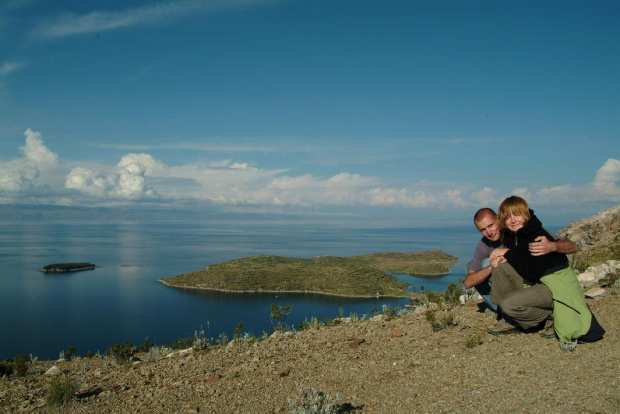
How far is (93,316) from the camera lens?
68.2 metres

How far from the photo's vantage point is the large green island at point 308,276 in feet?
288

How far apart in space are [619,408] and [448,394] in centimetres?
152

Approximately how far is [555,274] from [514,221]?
850 millimetres

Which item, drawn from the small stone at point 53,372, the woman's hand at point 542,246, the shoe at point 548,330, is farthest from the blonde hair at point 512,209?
the small stone at point 53,372

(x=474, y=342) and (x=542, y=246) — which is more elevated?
(x=542, y=246)

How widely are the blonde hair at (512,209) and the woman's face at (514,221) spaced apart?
3cm

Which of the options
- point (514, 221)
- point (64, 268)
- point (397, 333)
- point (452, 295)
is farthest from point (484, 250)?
point (64, 268)

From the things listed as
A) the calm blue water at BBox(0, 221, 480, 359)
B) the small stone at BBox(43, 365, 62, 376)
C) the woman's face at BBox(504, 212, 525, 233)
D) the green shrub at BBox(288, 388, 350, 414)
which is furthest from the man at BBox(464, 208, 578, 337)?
the calm blue water at BBox(0, 221, 480, 359)

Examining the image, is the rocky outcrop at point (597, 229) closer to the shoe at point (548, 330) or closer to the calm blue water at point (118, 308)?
the shoe at point (548, 330)

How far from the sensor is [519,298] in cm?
539

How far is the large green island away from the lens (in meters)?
87.8

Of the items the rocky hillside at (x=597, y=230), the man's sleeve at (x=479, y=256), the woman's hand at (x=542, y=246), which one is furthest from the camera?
the rocky hillside at (x=597, y=230)

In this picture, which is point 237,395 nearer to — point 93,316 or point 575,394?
point 575,394

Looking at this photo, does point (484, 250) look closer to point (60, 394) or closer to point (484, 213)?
point (484, 213)
